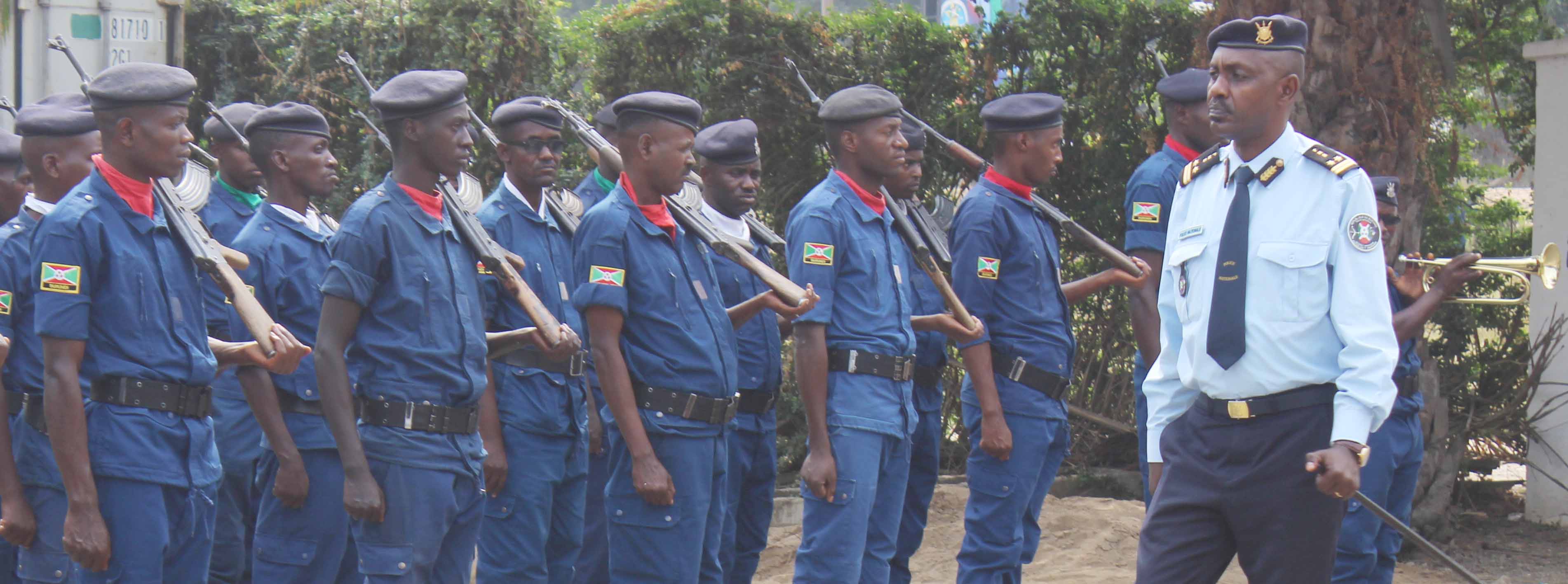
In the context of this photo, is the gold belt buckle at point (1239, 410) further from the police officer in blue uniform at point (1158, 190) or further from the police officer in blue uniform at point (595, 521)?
the police officer in blue uniform at point (595, 521)

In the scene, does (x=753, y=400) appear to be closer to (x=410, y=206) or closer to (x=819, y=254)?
(x=819, y=254)

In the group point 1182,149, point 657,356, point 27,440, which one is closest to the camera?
point 27,440

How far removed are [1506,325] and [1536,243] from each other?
0.60m

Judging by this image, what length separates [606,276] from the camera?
473 centimetres

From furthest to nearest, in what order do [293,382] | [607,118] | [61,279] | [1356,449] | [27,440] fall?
[607,118], [293,382], [27,440], [61,279], [1356,449]

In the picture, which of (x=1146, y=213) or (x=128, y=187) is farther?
(x=1146, y=213)

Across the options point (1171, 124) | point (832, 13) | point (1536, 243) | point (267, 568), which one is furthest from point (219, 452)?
point (1536, 243)

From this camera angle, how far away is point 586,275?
15.7ft

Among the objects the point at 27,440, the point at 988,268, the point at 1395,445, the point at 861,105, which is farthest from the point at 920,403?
the point at 27,440

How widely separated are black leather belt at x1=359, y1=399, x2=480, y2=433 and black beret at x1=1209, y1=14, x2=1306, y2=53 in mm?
2246

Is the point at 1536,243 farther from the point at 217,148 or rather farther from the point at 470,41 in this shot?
the point at 217,148

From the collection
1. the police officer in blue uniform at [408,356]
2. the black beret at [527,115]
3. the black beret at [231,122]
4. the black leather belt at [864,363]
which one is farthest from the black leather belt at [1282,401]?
the black beret at [231,122]

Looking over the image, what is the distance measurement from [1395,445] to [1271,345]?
2.67 m

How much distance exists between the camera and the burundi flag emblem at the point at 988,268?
229 inches
